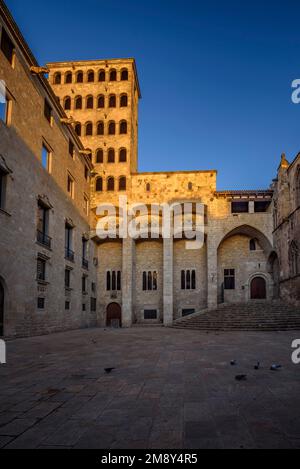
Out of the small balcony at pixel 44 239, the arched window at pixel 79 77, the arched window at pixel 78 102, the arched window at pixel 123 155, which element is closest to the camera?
the small balcony at pixel 44 239

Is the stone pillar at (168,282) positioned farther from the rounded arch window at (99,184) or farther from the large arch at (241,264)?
the rounded arch window at (99,184)

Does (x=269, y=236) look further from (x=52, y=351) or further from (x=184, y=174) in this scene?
(x=52, y=351)

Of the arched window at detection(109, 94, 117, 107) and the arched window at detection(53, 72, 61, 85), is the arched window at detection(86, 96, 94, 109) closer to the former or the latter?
the arched window at detection(109, 94, 117, 107)

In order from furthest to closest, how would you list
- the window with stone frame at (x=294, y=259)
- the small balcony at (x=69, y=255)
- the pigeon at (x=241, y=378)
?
the window with stone frame at (x=294, y=259) → the small balcony at (x=69, y=255) → the pigeon at (x=241, y=378)

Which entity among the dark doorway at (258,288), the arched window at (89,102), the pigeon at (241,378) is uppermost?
the arched window at (89,102)

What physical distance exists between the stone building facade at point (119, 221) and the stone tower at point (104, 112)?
0.35 feet

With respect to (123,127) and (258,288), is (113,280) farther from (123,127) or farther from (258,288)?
(123,127)

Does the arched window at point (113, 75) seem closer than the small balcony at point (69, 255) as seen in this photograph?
No

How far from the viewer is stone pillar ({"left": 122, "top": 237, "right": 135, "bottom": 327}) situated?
32.9m

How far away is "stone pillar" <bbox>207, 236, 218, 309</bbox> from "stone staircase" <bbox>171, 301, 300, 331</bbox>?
11.0 feet

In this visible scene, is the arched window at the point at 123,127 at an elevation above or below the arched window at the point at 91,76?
below

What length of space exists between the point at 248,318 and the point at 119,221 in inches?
606

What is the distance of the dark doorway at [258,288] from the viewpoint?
34.4 m

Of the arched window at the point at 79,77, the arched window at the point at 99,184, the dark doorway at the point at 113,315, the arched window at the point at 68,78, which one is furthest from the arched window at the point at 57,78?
the dark doorway at the point at 113,315
